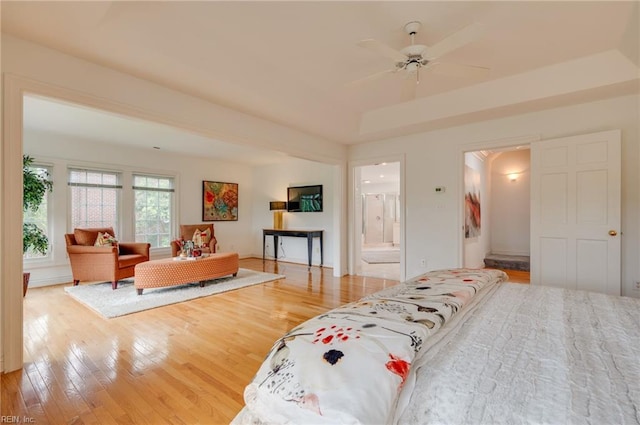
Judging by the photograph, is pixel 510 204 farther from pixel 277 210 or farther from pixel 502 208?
pixel 277 210

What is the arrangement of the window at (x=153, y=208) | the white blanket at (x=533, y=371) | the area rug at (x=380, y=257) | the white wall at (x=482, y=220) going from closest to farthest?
the white blanket at (x=533, y=371) → the white wall at (x=482, y=220) → the window at (x=153, y=208) → the area rug at (x=380, y=257)

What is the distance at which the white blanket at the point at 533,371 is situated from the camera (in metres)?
0.75

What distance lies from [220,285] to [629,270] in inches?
197

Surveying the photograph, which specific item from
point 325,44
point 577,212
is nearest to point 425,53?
point 325,44

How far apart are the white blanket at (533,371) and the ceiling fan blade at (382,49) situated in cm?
171

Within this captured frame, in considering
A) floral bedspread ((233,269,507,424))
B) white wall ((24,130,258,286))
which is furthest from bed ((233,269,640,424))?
white wall ((24,130,258,286))

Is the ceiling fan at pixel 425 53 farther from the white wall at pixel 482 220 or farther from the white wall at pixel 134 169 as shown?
the white wall at pixel 134 169

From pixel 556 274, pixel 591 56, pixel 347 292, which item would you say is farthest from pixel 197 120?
pixel 556 274

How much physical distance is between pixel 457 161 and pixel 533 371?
3692mm

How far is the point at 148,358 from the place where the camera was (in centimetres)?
232

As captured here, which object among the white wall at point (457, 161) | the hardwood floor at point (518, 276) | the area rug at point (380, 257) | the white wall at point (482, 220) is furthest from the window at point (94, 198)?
the hardwood floor at point (518, 276)

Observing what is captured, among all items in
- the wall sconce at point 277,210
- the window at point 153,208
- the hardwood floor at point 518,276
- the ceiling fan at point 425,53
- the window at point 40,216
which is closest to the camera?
the ceiling fan at point 425,53

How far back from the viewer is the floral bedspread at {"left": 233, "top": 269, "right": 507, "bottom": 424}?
760 mm

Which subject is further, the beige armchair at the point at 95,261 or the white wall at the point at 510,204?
the white wall at the point at 510,204
